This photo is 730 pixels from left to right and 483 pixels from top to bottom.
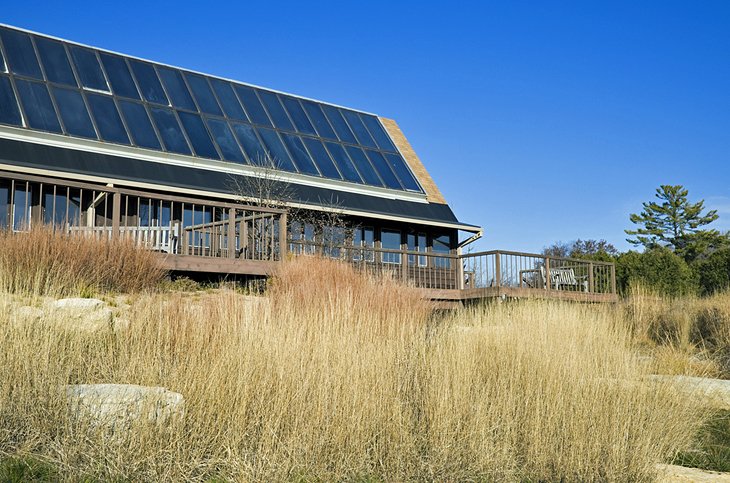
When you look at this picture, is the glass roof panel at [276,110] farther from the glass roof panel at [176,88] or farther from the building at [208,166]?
the glass roof panel at [176,88]

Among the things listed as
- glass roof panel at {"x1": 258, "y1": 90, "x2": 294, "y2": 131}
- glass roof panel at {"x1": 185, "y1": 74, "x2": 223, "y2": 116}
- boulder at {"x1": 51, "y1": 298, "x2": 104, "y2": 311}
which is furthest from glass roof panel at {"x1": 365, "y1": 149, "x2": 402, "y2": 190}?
boulder at {"x1": 51, "y1": 298, "x2": 104, "y2": 311}

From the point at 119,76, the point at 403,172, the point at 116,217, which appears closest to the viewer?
the point at 116,217

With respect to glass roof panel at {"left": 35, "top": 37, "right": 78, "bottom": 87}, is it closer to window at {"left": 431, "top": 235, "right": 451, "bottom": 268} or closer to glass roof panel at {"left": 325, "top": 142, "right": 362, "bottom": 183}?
glass roof panel at {"left": 325, "top": 142, "right": 362, "bottom": 183}

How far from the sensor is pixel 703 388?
901cm

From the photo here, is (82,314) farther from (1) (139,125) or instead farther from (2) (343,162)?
(2) (343,162)

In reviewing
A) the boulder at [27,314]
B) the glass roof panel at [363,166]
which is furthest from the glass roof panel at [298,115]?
the boulder at [27,314]

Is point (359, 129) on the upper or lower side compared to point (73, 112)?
upper

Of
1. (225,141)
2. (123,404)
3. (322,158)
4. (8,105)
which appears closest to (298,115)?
(322,158)

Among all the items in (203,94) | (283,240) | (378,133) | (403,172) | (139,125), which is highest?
(203,94)

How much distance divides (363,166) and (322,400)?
16.1 meters

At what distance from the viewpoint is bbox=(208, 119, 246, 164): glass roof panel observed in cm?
1883

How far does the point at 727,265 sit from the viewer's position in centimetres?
2580

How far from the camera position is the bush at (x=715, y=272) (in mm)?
25547

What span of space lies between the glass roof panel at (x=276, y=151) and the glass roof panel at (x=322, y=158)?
37.7 inches
